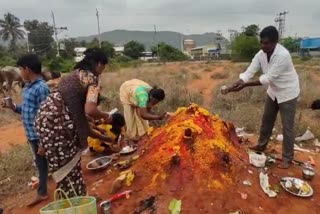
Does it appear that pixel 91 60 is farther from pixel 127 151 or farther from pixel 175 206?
pixel 127 151

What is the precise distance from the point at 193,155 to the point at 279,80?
139cm

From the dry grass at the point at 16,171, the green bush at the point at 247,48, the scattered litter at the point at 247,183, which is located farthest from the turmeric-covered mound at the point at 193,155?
the green bush at the point at 247,48

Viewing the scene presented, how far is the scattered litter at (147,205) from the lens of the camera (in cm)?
379

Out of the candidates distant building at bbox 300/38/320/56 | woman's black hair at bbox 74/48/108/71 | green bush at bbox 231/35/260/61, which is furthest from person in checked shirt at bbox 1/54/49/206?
distant building at bbox 300/38/320/56

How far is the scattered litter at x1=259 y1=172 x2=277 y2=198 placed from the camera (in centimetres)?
415

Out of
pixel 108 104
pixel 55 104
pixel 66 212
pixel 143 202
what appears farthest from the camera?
pixel 108 104

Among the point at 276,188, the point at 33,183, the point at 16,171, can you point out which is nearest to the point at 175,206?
the point at 276,188

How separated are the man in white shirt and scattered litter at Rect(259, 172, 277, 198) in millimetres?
561

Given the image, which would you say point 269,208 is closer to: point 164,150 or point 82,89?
point 164,150

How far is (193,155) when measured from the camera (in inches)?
165

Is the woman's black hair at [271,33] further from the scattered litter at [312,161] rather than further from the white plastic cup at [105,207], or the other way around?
the white plastic cup at [105,207]

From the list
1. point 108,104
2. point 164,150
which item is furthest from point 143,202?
point 108,104

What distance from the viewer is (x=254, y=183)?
14.0ft

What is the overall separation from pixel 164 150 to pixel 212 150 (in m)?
0.55
